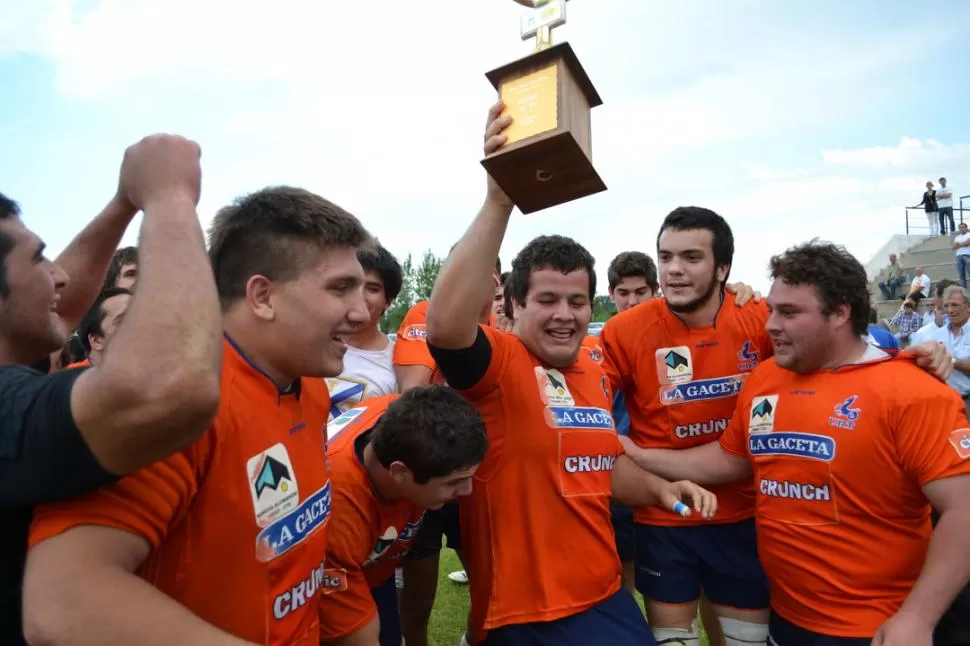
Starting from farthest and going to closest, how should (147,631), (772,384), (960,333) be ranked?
(960,333)
(772,384)
(147,631)

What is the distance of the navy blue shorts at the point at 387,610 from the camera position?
3.07 metres

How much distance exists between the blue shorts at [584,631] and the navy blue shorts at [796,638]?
26.1 inches

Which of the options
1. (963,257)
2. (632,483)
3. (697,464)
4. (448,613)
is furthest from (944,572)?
(963,257)

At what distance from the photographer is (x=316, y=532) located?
1.77 m

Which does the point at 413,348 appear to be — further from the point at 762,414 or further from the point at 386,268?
the point at 762,414

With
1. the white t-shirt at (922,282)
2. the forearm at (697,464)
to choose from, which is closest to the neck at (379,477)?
the forearm at (697,464)

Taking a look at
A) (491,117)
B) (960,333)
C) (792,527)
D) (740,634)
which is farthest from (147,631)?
(960,333)

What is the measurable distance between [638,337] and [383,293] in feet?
5.52

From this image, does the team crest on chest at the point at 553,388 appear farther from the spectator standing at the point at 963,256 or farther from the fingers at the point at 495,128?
the spectator standing at the point at 963,256

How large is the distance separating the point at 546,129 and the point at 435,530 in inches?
107

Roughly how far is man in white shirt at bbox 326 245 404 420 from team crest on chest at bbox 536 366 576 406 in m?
1.26

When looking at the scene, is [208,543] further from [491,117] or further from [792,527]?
[792,527]

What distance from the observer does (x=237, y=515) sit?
1.47 metres

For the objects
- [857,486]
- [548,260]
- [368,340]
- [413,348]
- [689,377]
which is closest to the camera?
[857,486]
